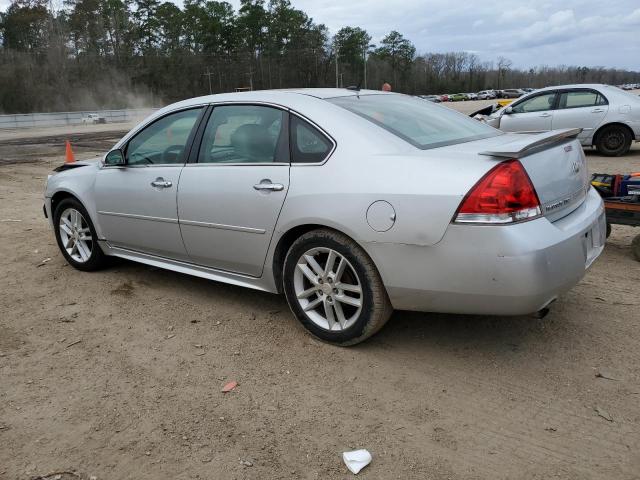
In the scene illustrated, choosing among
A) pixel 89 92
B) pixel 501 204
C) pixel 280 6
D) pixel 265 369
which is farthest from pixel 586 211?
pixel 280 6

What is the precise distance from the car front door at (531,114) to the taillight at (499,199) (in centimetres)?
989

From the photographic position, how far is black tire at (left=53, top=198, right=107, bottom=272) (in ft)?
16.3

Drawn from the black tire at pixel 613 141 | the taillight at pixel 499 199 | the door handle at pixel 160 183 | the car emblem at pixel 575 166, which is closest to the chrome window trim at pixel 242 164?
the door handle at pixel 160 183

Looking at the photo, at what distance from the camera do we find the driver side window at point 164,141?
4207 millimetres

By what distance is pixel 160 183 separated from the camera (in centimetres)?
420

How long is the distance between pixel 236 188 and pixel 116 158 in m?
1.46

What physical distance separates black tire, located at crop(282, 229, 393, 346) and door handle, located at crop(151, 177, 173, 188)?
1.21 m

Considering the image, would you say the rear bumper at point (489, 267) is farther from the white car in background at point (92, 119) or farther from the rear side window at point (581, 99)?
the white car in background at point (92, 119)

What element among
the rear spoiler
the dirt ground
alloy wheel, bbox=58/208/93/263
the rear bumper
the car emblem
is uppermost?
the rear spoiler

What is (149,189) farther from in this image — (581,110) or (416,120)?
(581,110)

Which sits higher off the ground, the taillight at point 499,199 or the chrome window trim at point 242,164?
the chrome window trim at point 242,164

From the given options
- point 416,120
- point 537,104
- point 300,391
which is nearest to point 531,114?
point 537,104

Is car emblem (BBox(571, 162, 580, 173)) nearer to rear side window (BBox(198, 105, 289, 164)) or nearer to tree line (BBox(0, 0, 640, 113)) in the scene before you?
rear side window (BBox(198, 105, 289, 164))

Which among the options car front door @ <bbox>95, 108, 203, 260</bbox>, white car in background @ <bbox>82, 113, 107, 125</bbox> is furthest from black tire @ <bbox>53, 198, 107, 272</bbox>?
white car in background @ <bbox>82, 113, 107, 125</bbox>
